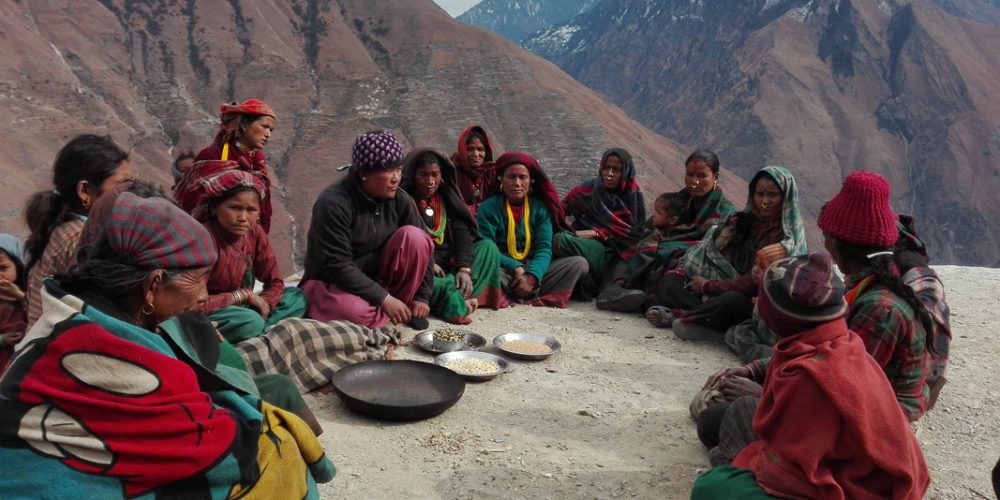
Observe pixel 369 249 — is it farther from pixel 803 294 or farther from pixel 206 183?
pixel 803 294

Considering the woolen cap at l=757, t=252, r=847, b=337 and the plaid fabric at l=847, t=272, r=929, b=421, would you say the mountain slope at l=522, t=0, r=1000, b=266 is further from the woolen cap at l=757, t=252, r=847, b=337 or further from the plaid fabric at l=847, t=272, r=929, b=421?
the woolen cap at l=757, t=252, r=847, b=337

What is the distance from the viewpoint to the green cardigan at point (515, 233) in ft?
18.6

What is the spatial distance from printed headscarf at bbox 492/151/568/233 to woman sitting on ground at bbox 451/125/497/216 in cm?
23

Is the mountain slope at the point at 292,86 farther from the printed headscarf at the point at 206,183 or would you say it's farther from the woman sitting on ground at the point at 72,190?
the woman sitting on ground at the point at 72,190

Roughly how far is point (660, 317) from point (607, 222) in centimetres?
117

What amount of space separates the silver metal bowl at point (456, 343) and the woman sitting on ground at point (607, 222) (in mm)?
1709

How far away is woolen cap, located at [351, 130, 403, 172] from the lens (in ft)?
14.1

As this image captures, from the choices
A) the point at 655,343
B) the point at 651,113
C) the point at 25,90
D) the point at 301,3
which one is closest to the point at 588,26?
the point at 651,113

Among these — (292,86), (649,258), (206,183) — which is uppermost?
(292,86)

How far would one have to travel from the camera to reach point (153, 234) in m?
1.79

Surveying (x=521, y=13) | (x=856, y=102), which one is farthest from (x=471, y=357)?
(x=521, y=13)

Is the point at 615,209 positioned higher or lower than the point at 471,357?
higher

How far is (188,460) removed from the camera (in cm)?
176

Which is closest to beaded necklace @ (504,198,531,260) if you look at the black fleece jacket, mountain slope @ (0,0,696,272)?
the black fleece jacket
